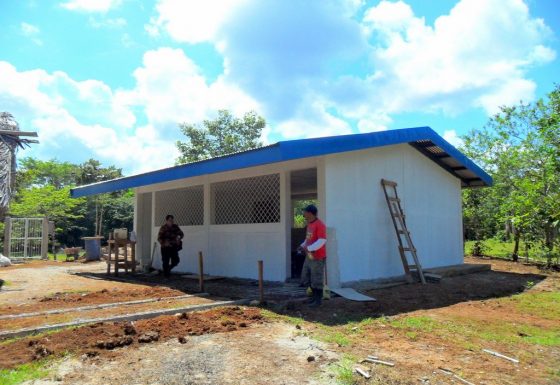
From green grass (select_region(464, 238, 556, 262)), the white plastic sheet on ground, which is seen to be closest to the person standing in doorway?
the white plastic sheet on ground

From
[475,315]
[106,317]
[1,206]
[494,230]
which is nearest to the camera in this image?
[106,317]

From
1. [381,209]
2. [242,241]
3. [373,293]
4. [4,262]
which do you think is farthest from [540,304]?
[4,262]

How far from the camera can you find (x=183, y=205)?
12.3 m

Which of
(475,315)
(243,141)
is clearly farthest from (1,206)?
(243,141)

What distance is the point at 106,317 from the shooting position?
223 inches

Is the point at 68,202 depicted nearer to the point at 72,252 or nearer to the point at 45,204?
the point at 45,204

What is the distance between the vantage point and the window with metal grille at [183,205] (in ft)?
38.3

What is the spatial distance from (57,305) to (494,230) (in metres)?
17.1

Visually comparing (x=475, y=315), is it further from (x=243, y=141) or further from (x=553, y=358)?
(x=243, y=141)

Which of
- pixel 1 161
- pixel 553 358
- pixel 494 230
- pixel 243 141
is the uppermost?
pixel 243 141

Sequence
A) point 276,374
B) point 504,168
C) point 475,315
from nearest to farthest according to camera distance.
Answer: point 276,374
point 475,315
point 504,168

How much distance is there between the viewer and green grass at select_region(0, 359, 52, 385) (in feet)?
11.5

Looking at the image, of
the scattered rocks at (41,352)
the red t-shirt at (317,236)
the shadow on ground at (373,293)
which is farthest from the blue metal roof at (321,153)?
the scattered rocks at (41,352)

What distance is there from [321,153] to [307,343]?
348 centimetres
